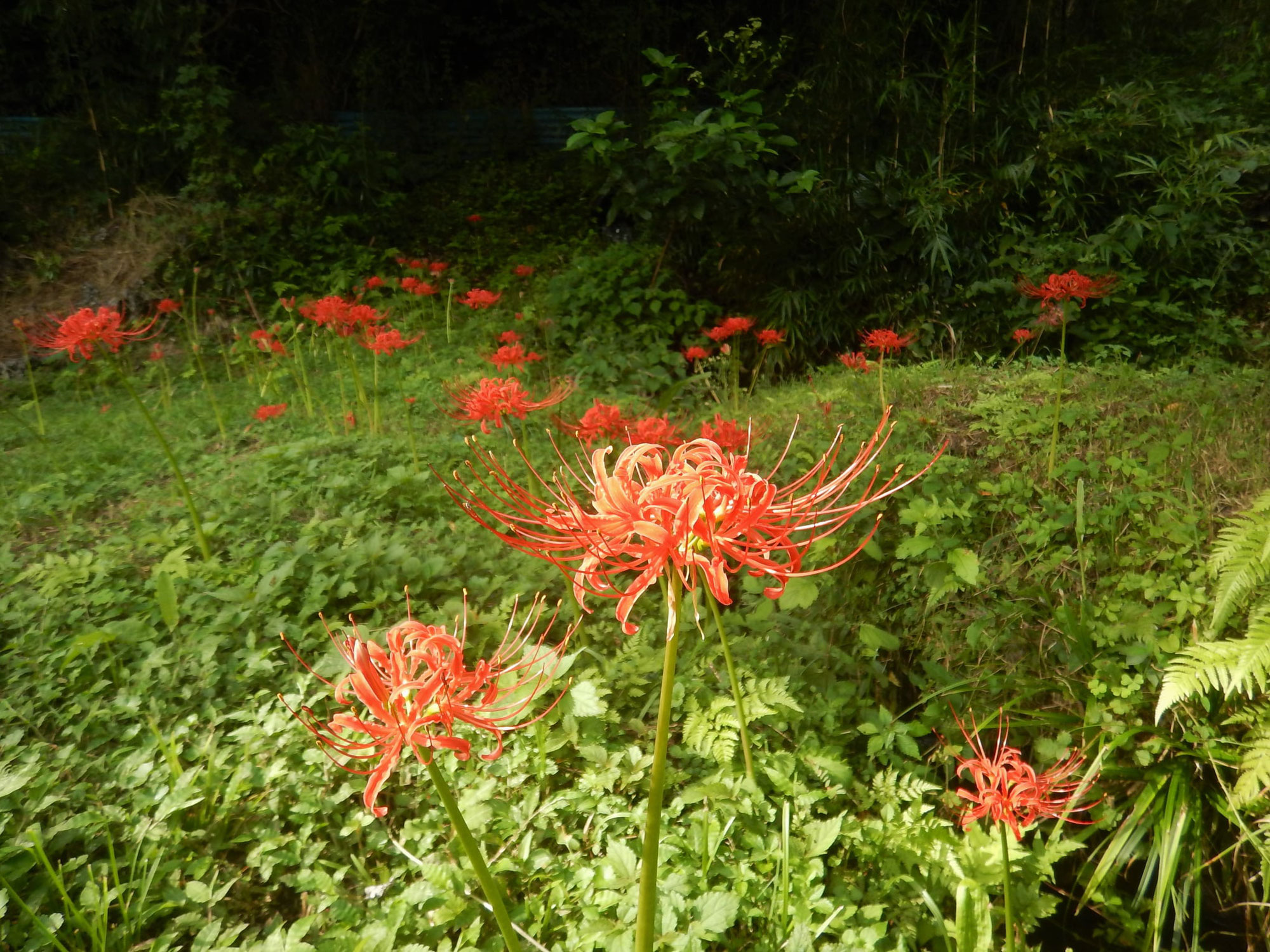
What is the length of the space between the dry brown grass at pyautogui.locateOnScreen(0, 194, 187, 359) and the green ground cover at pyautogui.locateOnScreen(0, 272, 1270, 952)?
360 centimetres

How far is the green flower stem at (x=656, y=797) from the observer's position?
771 millimetres

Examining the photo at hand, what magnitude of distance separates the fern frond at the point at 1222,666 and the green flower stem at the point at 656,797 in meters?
1.27

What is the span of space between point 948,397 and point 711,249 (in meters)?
2.31

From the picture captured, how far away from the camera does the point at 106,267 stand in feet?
19.9

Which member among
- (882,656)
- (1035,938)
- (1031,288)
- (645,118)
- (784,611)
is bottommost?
(1035,938)

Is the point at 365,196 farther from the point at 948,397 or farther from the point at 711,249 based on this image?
the point at 948,397

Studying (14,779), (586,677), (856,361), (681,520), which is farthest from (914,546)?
(14,779)

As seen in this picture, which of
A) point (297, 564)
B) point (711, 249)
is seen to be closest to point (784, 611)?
point (297, 564)

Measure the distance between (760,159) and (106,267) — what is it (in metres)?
5.15

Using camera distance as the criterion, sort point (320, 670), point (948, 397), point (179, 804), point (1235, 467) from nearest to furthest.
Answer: point (179, 804)
point (320, 670)
point (1235, 467)
point (948, 397)

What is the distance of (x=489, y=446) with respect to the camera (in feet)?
10.9

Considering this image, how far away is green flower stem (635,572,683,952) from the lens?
77 centimetres

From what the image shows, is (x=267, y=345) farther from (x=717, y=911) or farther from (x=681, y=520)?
(x=681, y=520)

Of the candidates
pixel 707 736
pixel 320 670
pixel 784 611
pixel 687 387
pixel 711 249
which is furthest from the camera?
pixel 711 249
